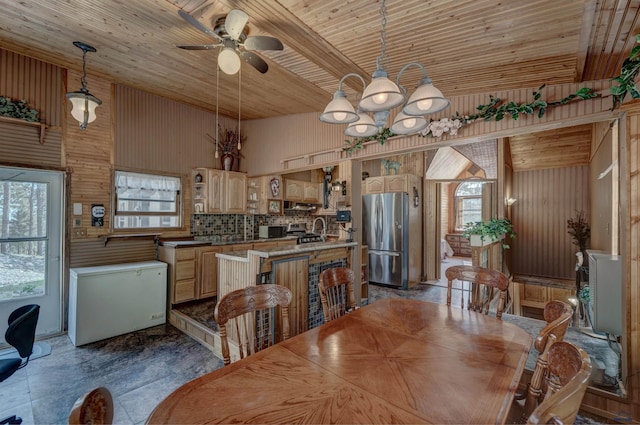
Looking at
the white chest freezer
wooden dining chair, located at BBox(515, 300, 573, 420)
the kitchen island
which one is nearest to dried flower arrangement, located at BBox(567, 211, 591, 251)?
the kitchen island

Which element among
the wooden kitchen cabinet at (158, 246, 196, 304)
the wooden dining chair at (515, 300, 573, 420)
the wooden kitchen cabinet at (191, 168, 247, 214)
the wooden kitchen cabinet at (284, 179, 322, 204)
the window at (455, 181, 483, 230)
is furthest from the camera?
the window at (455, 181, 483, 230)

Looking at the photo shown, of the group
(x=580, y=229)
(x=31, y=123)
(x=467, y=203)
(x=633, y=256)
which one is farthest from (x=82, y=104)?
(x=467, y=203)

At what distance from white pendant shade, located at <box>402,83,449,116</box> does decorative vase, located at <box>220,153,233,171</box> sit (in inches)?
159

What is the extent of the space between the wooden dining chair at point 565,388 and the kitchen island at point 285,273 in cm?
209

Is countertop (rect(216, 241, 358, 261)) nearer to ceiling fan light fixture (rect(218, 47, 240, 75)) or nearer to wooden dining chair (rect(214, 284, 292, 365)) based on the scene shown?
wooden dining chair (rect(214, 284, 292, 365))

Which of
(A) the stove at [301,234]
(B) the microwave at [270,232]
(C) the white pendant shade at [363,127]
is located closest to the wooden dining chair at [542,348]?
(C) the white pendant shade at [363,127]

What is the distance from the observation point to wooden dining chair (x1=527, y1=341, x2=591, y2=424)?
62 cm

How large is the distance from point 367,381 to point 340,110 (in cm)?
146

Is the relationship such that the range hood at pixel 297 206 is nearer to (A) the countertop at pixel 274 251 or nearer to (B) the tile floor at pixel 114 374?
(A) the countertop at pixel 274 251

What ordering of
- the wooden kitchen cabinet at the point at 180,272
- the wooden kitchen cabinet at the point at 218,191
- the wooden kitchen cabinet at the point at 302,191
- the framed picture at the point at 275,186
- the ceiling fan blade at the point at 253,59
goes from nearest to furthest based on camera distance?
the ceiling fan blade at the point at 253,59 → the wooden kitchen cabinet at the point at 180,272 → the wooden kitchen cabinet at the point at 218,191 → the framed picture at the point at 275,186 → the wooden kitchen cabinet at the point at 302,191

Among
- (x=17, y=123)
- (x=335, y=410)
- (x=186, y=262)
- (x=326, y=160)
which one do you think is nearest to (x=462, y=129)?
(x=326, y=160)

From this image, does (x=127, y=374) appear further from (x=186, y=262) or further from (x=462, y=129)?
(x=462, y=129)

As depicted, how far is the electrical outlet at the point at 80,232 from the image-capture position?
3.72m

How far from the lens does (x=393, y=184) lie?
19.1 ft
